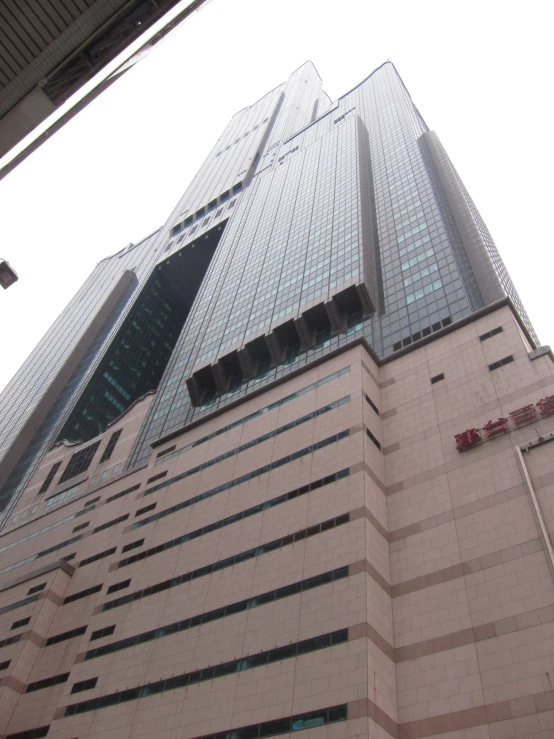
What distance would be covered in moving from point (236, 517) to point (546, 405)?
28480 mm

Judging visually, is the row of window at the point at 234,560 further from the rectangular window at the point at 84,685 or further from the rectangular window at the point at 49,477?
the rectangular window at the point at 49,477

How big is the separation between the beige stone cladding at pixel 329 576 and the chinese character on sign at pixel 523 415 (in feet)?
3.05

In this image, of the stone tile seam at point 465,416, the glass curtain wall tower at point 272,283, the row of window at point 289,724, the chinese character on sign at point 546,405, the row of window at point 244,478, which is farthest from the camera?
the glass curtain wall tower at point 272,283

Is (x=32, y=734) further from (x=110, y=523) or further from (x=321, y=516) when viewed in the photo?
(x=321, y=516)

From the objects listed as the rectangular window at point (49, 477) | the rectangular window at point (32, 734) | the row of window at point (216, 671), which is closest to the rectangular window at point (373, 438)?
the row of window at point (216, 671)

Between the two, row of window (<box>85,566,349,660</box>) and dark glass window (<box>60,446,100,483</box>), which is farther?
dark glass window (<box>60,446,100,483</box>)

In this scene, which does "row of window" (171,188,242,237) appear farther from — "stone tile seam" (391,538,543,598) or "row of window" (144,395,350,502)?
"stone tile seam" (391,538,543,598)

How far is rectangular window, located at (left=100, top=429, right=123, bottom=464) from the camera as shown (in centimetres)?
9398

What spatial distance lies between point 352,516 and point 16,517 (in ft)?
240

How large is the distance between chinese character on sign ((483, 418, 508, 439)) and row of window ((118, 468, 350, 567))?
11.8m

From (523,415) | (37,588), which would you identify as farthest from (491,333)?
(37,588)

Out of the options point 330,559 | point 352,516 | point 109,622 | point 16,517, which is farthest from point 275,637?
point 16,517

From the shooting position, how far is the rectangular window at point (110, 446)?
93981 mm

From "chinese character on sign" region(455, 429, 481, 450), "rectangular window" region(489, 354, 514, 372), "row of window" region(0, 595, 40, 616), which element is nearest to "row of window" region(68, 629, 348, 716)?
"chinese character on sign" region(455, 429, 481, 450)
